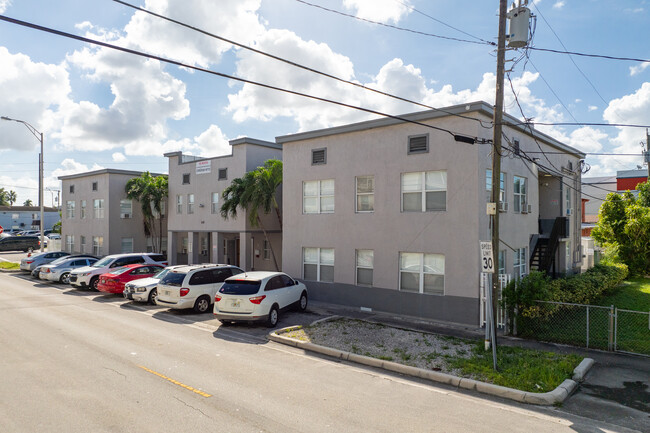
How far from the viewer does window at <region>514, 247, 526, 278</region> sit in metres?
17.4

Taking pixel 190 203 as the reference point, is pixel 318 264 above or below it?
below

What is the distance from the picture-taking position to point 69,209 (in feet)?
124

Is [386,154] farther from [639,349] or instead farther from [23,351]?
[23,351]

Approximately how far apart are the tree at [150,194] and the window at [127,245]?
1.91 meters

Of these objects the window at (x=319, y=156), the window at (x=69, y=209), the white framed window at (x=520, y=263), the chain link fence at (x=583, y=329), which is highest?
the window at (x=319, y=156)

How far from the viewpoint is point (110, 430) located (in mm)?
6281

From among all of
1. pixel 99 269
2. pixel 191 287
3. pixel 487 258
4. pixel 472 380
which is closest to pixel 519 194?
pixel 487 258

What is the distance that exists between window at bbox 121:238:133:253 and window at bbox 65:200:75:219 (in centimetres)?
793

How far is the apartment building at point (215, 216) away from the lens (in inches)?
937

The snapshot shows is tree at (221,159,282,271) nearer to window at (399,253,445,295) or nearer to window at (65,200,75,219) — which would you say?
window at (399,253,445,295)

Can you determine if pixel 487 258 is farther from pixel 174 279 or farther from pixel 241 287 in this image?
pixel 174 279

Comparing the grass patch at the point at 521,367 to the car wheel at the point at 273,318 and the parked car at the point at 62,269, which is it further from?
→ the parked car at the point at 62,269

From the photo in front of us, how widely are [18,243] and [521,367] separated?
56.6 meters

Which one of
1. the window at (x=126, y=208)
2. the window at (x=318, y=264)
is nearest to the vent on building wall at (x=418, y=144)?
the window at (x=318, y=264)
